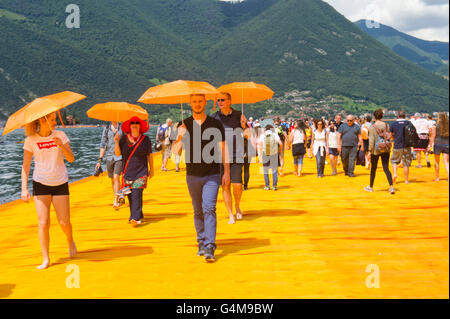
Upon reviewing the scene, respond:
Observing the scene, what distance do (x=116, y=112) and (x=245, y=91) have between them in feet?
7.38

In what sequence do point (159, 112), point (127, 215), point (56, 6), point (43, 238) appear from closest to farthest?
point (43, 238) → point (127, 215) → point (159, 112) → point (56, 6)

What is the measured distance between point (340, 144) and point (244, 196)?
4517 mm

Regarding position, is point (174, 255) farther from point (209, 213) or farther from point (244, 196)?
point (244, 196)

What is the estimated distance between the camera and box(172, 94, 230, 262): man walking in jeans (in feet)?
15.4

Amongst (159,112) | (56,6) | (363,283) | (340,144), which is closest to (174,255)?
(363,283)

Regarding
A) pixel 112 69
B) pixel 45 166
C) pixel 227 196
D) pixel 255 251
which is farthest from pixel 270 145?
pixel 112 69

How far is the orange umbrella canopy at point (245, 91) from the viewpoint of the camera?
730 cm

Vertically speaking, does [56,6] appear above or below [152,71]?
above

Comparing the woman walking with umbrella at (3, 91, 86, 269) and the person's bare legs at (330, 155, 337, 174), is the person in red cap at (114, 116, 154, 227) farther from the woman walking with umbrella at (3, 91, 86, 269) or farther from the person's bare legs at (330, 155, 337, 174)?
the person's bare legs at (330, 155, 337, 174)

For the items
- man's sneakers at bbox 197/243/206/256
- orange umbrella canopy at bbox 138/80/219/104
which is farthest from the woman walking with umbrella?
man's sneakers at bbox 197/243/206/256

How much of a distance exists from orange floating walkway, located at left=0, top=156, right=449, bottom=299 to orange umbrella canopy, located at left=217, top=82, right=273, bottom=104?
2062 mm

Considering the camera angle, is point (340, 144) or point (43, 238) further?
point (340, 144)

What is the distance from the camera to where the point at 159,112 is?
14088cm

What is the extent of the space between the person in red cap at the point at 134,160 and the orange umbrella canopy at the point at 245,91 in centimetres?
152
